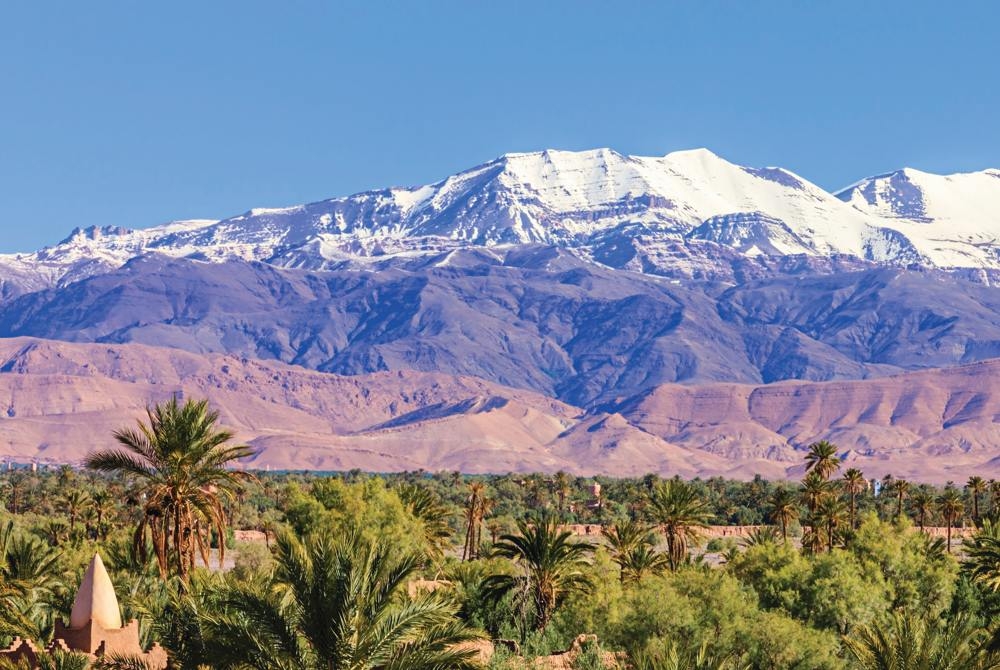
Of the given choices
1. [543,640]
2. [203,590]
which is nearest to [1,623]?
[203,590]

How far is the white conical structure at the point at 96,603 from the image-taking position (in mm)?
36031

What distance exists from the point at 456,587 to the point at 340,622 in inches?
1080

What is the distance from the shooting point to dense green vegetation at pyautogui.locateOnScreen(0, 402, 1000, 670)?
27.6 m

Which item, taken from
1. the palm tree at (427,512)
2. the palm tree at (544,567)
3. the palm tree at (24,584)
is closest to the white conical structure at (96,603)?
the palm tree at (24,584)

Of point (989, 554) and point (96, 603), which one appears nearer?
point (96, 603)

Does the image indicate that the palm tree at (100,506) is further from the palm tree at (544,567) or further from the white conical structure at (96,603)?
the white conical structure at (96,603)

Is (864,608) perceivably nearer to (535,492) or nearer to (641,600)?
(641,600)

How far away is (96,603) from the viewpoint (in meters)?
36.1

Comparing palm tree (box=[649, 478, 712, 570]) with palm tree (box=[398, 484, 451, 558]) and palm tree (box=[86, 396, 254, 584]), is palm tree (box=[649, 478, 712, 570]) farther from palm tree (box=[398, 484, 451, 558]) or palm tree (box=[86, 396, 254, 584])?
palm tree (box=[86, 396, 254, 584])

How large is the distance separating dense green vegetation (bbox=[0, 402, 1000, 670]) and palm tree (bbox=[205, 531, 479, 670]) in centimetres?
3

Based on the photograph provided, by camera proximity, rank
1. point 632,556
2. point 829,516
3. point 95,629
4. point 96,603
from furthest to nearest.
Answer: point 829,516
point 632,556
point 96,603
point 95,629

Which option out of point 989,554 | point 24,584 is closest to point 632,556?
point 989,554

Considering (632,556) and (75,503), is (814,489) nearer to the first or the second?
(632,556)

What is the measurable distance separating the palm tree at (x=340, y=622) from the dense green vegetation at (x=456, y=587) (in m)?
0.03
